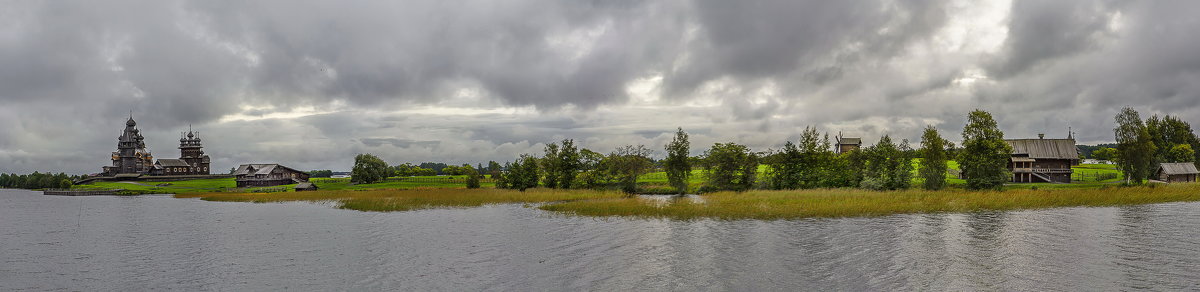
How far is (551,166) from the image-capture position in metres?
88.8

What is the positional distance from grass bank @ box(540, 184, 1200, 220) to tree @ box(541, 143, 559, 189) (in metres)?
34.4

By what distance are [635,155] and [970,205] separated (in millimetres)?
47294

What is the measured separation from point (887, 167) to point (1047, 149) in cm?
3857

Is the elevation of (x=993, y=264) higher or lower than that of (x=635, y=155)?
lower

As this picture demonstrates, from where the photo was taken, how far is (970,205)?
47.5 m

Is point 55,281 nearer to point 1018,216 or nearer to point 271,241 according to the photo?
point 271,241

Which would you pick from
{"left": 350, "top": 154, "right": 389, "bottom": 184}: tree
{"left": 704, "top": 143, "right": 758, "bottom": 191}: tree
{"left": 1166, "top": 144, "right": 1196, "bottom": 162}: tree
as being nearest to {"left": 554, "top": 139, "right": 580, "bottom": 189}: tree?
{"left": 704, "top": 143, "right": 758, "bottom": 191}: tree

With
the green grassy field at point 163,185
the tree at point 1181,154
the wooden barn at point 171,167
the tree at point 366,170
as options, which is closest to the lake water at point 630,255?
the tree at point 366,170

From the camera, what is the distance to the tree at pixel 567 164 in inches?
3420

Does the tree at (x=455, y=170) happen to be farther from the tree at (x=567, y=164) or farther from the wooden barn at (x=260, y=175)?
the tree at (x=567, y=164)

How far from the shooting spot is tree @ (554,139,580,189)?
86875mm

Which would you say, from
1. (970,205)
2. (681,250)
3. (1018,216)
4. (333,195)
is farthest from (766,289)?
(333,195)

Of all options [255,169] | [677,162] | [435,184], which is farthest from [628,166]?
[255,169]

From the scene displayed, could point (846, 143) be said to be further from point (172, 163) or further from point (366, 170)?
point (172, 163)
